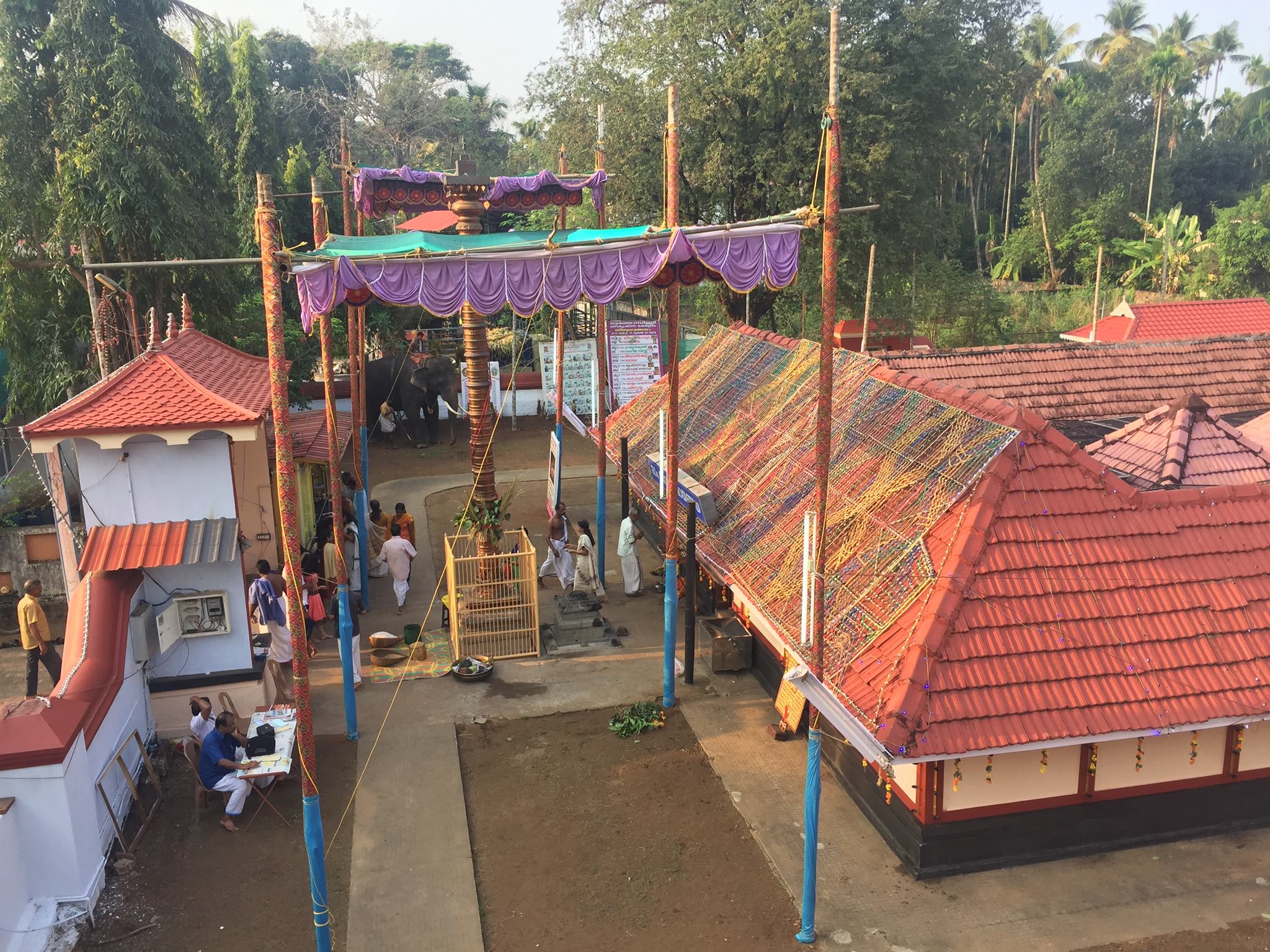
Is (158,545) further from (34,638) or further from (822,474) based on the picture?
(822,474)

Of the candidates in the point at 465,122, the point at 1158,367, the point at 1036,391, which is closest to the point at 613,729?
the point at 1036,391

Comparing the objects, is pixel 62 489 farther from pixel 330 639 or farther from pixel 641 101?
pixel 641 101

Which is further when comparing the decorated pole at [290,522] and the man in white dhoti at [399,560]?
the man in white dhoti at [399,560]

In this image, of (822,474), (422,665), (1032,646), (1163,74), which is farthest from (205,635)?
(1163,74)

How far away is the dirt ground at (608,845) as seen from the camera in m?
8.39

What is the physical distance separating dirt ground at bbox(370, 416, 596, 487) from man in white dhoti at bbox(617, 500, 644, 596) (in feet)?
28.2

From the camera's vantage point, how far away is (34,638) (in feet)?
39.5

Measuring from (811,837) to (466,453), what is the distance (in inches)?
765

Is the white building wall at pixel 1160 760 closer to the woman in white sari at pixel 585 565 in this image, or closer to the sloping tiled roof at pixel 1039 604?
the sloping tiled roof at pixel 1039 604

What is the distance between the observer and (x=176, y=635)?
1124 centimetres

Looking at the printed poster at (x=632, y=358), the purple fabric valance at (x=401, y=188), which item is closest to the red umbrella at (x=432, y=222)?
the printed poster at (x=632, y=358)

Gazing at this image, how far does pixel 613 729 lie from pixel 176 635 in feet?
17.5

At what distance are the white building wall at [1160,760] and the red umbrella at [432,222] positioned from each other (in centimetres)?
2345

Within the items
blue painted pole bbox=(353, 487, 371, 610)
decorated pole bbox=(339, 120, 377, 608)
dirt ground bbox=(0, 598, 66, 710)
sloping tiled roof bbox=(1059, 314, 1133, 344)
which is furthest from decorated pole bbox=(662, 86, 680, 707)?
sloping tiled roof bbox=(1059, 314, 1133, 344)
